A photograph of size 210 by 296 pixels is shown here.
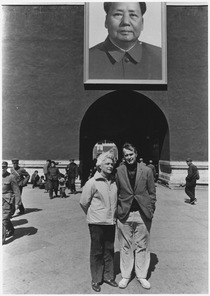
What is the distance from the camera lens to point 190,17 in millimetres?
13180

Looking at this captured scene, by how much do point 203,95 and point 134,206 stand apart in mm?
11577

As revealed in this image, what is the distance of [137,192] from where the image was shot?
10.4ft

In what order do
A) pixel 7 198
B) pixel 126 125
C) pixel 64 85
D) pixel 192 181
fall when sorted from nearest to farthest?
pixel 7 198
pixel 192 181
pixel 64 85
pixel 126 125

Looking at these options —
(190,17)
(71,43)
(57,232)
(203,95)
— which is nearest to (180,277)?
(57,232)

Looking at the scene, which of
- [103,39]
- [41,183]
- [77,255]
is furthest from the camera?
[103,39]

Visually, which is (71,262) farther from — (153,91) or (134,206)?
(153,91)

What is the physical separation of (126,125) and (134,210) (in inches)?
657

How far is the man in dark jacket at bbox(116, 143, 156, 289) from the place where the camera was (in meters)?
3.17

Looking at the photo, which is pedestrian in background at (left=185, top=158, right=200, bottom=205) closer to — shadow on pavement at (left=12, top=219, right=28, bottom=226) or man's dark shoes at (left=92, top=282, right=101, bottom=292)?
shadow on pavement at (left=12, top=219, right=28, bottom=226)

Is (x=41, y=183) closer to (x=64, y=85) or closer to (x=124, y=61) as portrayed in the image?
(x=64, y=85)

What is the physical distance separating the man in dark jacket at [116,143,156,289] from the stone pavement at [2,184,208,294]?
26 centimetres

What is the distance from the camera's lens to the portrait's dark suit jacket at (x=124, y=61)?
1259 centimetres

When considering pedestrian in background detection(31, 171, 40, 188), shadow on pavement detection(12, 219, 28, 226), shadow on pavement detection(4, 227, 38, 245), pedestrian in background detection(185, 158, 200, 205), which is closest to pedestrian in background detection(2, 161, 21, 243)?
shadow on pavement detection(4, 227, 38, 245)

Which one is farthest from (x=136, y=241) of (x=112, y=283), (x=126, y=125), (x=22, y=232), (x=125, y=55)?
(x=126, y=125)
